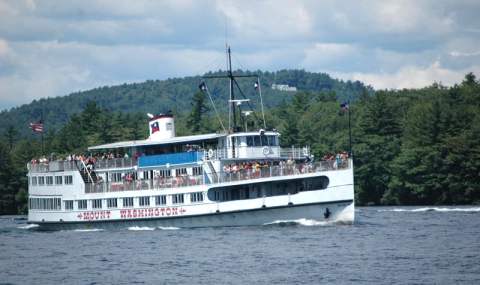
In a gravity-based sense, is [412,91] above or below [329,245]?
above

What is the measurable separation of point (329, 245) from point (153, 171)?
20.7m

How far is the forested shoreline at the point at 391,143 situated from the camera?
102m

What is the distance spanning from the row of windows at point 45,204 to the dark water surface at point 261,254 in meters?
4.07

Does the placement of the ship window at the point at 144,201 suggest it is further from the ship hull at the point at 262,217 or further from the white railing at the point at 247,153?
the white railing at the point at 247,153

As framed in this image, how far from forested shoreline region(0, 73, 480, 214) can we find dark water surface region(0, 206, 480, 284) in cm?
2452

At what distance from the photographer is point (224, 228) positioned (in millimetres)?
70938

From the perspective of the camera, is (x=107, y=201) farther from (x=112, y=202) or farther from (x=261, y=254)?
(x=261, y=254)

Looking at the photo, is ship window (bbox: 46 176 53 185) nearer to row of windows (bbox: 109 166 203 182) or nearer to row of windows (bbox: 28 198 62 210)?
row of windows (bbox: 28 198 62 210)

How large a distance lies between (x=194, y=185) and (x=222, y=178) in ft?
6.94

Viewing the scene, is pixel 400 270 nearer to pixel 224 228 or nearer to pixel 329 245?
pixel 329 245

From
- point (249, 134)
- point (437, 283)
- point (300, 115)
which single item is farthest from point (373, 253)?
point (300, 115)

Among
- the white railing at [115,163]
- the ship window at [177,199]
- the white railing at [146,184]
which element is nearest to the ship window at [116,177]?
the white railing at [115,163]

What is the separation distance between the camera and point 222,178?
7181cm

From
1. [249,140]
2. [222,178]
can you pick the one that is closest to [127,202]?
[222,178]
